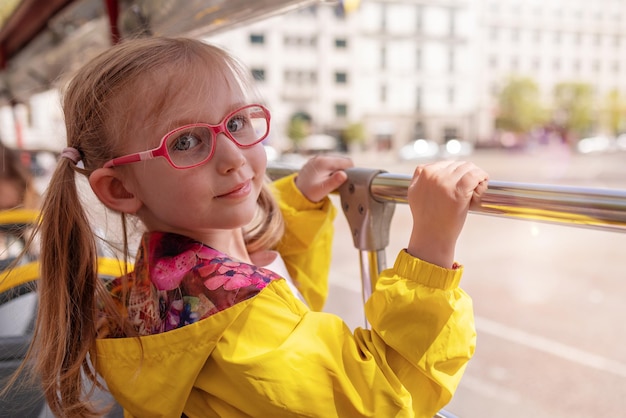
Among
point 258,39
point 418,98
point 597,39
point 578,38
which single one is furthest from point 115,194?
point 578,38

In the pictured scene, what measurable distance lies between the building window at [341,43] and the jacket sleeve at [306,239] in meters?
29.6

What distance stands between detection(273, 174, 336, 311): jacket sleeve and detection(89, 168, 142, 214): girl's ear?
36cm

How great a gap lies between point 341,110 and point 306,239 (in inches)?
1149

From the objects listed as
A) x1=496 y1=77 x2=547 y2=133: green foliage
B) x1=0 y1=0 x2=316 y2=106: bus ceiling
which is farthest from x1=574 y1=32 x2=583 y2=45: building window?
x1=0 y1=0 x2=316 y2=106: bus ceiling

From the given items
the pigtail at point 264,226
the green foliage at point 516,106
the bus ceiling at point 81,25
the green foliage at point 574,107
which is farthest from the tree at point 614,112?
the pigtail at point 264,226

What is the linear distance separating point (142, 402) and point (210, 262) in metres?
0.23

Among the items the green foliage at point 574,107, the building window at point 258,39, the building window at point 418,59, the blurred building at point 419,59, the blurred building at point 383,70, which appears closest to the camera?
the building window at point 258,39

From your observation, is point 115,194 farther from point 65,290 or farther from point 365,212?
point 365,212

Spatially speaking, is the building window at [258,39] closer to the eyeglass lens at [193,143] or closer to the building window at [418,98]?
the building window at [418,98]

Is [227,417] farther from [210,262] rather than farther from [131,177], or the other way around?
[131,177]

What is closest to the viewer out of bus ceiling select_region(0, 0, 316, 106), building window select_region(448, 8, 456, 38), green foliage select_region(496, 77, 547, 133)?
bus ceiling select_region(0, 0, 316, 106)

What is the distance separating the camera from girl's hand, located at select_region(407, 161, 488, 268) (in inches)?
28.8

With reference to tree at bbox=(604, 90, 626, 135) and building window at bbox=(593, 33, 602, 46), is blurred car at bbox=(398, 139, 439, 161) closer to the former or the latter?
building window at bbox=(593, 33, 602, 46)

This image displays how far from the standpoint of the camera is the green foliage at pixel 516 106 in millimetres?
38125
